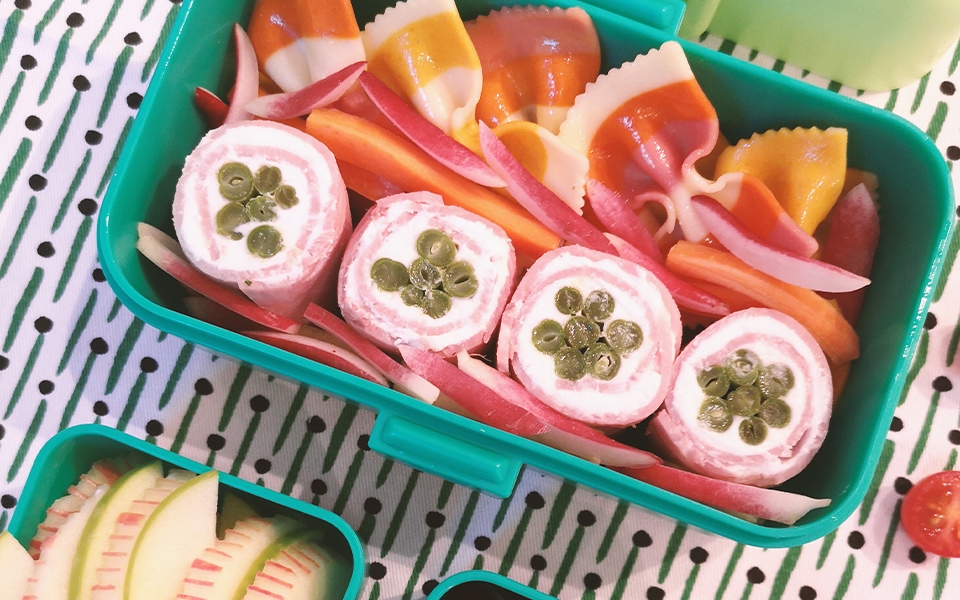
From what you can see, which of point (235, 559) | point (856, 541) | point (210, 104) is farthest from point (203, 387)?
point (856, 541)

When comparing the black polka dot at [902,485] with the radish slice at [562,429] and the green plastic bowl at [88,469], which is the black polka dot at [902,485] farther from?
the green plastic bowl at [88,469]

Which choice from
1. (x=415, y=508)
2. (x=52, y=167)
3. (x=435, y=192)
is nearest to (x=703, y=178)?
(x=435, y=192)

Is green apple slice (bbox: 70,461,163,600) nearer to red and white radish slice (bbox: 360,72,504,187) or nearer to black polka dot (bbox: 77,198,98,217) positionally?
black polka dot (bbox: 77,198,98,217)

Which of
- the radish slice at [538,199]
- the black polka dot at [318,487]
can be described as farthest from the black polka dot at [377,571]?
the radish slice at [538,199]

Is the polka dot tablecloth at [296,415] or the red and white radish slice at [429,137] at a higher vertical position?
the red and white radish slice at [429,137]

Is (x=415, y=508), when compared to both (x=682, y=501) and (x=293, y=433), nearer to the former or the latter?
(x=293, y=433)

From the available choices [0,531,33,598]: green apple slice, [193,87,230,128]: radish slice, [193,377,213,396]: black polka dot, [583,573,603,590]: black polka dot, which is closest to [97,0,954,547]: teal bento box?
[193,87,230,128]: radish slice
